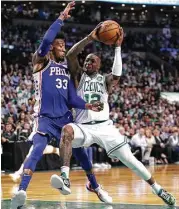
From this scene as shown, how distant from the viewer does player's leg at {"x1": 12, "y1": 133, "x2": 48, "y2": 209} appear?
22.0 feet

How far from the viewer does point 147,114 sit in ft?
75.2

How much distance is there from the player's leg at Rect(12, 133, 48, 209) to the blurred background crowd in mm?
5418

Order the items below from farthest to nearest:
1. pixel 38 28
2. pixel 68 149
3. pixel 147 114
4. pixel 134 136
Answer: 1. pixel 38 28
2. pixel 147 114
3. pixel 134 136
4. pixel 68 149

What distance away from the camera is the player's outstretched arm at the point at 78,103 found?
745 centimetres

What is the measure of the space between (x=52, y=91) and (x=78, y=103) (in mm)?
348

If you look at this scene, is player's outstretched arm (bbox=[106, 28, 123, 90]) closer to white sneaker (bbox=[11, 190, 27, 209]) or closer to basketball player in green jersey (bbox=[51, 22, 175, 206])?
Result: basketball player in green jersey (bbox=[51, 22, 175, 206])

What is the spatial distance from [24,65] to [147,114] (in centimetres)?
531

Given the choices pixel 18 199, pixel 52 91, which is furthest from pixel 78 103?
pixel 18 199

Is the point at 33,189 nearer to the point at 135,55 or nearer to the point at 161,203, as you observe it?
the point at 161,203

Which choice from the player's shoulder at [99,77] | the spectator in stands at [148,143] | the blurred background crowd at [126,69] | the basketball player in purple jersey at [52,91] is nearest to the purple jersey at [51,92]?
the basketball player in purple jersey at [52,91]

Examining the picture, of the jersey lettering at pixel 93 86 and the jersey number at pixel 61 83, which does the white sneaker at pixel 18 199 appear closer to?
the jersey number at pixel 61 83

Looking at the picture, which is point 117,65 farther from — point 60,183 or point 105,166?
point 105,166

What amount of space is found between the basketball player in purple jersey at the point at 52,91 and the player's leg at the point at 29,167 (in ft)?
0.04

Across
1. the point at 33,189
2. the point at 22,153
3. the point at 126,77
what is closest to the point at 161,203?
the point at 33,189
